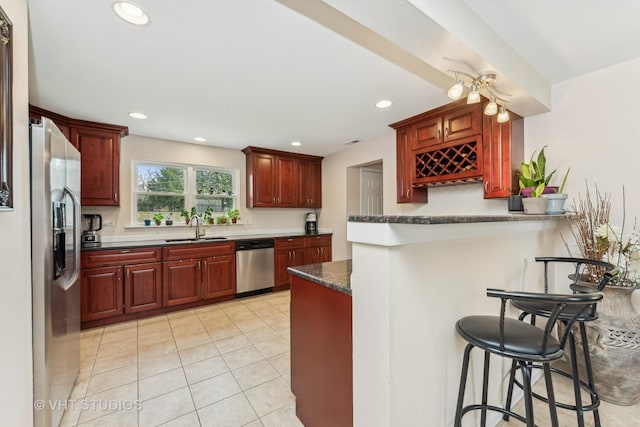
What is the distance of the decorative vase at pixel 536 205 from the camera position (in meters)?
2.05

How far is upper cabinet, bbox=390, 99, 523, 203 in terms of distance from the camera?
2.39 meters

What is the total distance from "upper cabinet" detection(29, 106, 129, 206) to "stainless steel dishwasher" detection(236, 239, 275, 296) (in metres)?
1.67

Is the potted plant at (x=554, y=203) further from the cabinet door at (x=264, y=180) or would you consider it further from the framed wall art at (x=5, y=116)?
the cabinet door at (x=264, y=180)

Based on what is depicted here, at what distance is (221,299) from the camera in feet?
12.2

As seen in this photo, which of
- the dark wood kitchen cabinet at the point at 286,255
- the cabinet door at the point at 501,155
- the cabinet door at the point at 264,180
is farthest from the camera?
the cabinet door at the point at 264,180

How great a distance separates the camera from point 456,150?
2.72 m

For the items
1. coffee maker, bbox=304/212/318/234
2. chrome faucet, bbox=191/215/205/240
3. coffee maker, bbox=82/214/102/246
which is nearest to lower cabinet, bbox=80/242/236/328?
coffee maker, bbox=82/214/102/246

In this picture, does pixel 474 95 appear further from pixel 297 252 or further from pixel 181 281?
pixel 181 281

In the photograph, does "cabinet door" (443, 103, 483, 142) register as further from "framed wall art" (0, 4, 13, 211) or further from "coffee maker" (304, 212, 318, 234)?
"framed wall art" (0, 4, 13, 211)

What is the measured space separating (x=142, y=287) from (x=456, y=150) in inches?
152

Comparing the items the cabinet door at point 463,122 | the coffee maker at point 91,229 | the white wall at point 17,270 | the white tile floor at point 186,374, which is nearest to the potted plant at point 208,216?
the coffee maker at point 91,229

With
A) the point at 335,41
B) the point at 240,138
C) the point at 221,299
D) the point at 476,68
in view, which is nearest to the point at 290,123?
the point at 240,138

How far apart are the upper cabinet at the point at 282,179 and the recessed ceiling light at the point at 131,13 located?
271 cm

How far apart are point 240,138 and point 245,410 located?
3186mm
